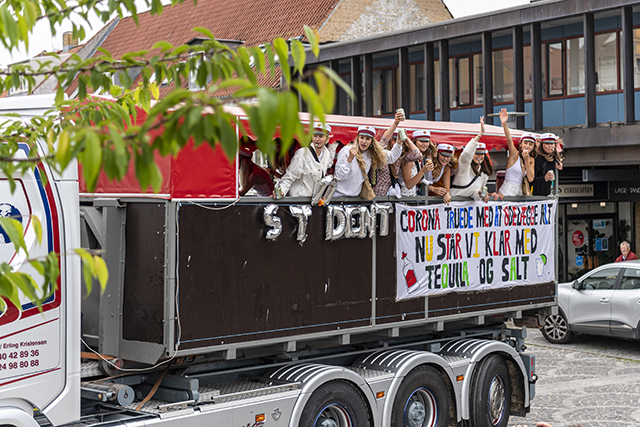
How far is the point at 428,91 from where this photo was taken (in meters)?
26.5

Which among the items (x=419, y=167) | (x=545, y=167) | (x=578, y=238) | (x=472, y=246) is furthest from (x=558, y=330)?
(x=419, y=167)

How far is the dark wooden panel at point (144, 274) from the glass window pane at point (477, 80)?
2083 centimetres

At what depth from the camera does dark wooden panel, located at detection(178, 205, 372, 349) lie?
6.96 meters

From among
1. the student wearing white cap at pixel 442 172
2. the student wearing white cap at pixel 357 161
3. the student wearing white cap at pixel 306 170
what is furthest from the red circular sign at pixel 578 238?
the student wearing white cap at pixel 306 170

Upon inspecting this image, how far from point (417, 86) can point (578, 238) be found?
7.57 metres

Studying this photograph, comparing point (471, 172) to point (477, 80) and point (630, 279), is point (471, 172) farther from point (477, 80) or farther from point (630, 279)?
point (477, 80)

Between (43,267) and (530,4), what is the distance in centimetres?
2116

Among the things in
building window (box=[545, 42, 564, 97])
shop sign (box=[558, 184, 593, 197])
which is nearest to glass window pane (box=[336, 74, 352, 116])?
building window (box=[545, 42, 564, 97])

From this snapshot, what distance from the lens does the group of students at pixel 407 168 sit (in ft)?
26.2

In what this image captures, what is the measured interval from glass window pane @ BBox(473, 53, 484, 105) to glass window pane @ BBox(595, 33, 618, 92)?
3.95 metres

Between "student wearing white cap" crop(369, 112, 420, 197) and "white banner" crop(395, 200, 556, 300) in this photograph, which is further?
"white banner" crop(395, 200, 556, 300)

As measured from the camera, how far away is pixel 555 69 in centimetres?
2475

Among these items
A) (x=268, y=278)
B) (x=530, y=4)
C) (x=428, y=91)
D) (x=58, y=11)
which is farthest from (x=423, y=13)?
(x=58, y=11)

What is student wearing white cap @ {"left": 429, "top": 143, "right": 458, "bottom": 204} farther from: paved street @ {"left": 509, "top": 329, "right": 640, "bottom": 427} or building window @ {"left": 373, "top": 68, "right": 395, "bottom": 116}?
building window @ {"left": 373, "top": 68, "right": 395, "bottom": 116}
